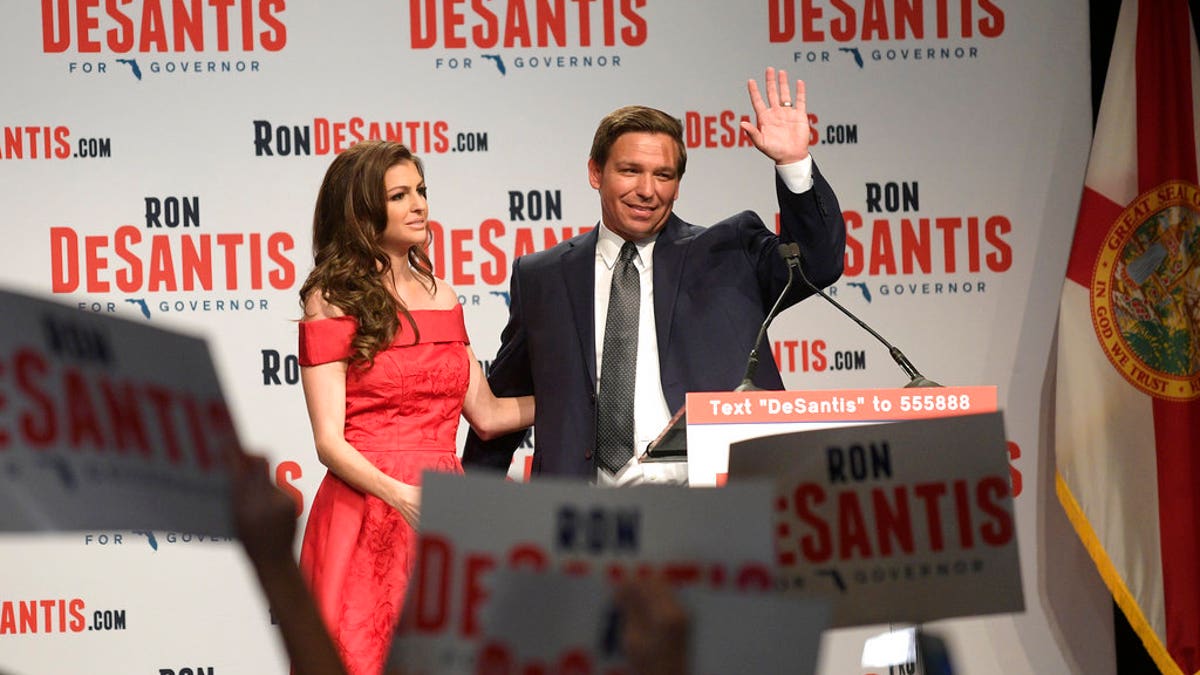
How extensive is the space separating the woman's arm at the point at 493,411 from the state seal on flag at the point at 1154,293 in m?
2.11

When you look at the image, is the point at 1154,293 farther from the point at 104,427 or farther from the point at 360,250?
the point at 104,427

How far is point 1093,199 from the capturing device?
468 cm

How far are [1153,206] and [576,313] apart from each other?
229 cm

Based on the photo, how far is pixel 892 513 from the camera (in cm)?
145

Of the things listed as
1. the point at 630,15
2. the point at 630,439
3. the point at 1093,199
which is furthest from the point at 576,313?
the point at 1093,199

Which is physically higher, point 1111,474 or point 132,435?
point 132,435

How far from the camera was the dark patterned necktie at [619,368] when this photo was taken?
10.4ft

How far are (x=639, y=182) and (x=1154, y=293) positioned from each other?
2125 millimetres

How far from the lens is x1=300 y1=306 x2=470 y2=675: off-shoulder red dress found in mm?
3314

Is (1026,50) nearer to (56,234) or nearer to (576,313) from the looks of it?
(576,313)

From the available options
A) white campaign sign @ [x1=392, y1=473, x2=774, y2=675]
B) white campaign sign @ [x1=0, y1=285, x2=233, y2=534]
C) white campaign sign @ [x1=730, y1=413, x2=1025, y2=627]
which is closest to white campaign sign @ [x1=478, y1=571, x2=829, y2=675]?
white campaign sign @ [x1=392, y1=473, x2=774, y2=675]

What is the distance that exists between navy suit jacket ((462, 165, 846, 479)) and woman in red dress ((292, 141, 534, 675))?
0.25 meters

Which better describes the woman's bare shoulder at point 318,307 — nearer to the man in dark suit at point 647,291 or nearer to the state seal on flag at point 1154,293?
the man in dark suit at point 647,291

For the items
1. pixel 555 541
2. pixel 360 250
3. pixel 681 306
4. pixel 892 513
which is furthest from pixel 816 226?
pixel 555 541
